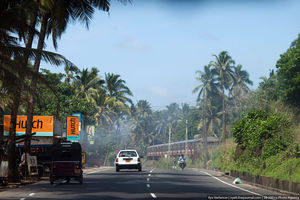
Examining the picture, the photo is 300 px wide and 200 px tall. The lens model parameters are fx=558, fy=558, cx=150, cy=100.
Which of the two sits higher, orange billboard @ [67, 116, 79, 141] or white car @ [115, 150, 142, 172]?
orange billboard @ [67, 116, 79, 141]

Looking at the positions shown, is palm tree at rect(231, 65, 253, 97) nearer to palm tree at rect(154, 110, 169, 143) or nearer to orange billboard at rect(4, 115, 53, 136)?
palm tree at rect(154, 110, 169, 143)

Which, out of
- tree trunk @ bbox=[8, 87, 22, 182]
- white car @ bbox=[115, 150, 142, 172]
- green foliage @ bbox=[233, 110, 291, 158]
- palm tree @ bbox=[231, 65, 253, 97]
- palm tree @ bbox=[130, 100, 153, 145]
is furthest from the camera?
palm tree @ bbox=[130, 100, 153, 145]

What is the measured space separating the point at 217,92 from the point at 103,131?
86.5ft

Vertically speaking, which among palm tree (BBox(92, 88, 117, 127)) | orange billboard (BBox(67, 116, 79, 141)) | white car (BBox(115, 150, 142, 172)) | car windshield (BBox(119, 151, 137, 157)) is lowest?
white car (BBox(115, 150, 142, 172))

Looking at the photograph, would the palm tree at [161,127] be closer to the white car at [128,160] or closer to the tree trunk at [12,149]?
the white car at [128,160]

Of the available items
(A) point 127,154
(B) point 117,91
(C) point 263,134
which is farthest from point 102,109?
(C) point 263,134

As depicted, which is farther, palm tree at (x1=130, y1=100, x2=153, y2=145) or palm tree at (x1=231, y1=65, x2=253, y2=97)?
palm tree at (x1=130, y1=100, x2=153, y2=145)

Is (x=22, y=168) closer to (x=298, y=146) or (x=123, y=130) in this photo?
(x=298, y=146)

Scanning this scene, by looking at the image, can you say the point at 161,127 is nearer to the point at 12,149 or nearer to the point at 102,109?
the point at 102,109

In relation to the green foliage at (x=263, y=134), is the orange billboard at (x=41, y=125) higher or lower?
higher

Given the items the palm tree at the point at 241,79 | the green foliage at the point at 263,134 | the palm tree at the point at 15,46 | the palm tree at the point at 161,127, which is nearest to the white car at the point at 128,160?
the green foliage at the point at 263,134

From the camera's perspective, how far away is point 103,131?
302 ft

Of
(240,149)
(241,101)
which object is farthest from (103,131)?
(240,149)

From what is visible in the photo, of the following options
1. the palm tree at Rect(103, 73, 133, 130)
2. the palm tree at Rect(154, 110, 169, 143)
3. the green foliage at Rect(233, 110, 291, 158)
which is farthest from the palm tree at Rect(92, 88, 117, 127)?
the palm tree at Rect(154, 110, 169, 143)
